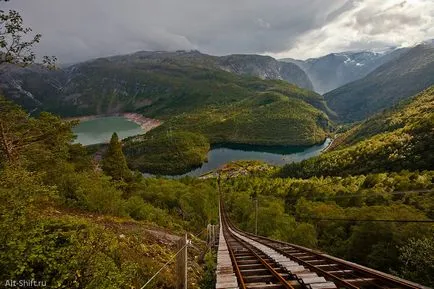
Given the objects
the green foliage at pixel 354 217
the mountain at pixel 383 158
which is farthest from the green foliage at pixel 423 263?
the mountain at pixel 383 158

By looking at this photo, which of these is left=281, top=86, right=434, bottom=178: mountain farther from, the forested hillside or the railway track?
the railway track

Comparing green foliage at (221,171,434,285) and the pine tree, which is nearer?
green foliage at (221,171,434,285)

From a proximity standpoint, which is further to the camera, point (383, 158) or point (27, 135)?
point (383, 158)

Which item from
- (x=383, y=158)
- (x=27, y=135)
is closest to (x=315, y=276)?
(x=27, y=135)

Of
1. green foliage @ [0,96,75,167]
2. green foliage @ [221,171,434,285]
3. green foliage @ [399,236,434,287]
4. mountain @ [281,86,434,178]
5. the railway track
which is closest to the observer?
the railway track

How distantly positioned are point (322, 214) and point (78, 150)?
52.2 meters

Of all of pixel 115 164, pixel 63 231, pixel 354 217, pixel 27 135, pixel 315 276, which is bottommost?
pixel 354 217

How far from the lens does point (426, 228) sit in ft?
106

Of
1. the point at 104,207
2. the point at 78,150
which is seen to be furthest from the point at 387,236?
the point at 78,150

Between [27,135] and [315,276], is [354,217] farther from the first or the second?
[315,276]

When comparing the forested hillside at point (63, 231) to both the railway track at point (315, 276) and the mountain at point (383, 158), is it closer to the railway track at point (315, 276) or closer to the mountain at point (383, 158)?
the railway track at point (315, 276)

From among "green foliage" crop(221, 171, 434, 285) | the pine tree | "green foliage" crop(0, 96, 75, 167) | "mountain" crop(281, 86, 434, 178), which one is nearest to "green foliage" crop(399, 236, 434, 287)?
"green foliage" crop(221, 171, 434, 285)

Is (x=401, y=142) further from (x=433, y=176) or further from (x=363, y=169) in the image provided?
(x=433, y=176)

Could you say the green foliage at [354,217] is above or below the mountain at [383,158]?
below
